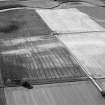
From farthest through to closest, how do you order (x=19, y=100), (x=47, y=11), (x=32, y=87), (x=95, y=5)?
(x=95, y=5)
(x=47, y=11)
(x=32, y=87)
(x=19, y=100)

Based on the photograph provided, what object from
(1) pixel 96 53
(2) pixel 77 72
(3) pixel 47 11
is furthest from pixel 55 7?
(2) pixel 77 72

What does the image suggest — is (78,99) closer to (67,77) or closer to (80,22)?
(67,77)

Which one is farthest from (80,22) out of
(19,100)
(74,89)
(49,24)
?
(19,100)

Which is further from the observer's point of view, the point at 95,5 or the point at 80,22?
the point at 95,5

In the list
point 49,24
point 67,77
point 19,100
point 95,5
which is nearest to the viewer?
point 19,100

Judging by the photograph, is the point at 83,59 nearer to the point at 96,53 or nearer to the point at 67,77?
the point at 96,53

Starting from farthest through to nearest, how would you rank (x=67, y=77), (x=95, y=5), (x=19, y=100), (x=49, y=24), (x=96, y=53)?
(x=95, y=5) < (x=49, y=24) < (x=96, y=53) < (x=67, y=77) < (x=19, y=100)

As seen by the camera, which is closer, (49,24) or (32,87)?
(32,87)

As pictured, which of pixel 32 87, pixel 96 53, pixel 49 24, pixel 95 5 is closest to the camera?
pixel 32 87

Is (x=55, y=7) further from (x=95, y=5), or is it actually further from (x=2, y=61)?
(x=2, y=61)
